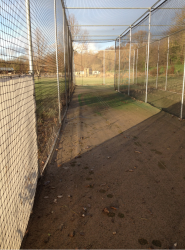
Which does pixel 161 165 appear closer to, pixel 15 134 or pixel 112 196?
pixel 112 196

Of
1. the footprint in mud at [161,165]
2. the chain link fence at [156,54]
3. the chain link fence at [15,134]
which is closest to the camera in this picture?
the chain link fence at [15,134]

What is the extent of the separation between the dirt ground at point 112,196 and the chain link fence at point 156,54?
10.3 feet

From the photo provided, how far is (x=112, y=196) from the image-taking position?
2.64 m

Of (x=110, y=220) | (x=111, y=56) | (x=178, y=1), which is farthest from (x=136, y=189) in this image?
(x=111, y=56)

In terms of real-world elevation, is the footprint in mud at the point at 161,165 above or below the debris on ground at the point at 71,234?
above

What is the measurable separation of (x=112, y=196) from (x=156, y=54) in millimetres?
13213

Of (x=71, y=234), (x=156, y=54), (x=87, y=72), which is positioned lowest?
(x=71, y=234)

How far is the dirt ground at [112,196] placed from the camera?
1.98 metres

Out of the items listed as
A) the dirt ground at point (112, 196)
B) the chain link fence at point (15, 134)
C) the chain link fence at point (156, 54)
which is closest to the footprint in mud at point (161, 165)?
the dirt ground at point (112, 196)

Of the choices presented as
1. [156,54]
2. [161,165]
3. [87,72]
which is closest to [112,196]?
[161,165]

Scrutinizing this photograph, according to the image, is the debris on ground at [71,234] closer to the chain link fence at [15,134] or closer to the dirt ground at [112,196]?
the dirt ground at [112,196]

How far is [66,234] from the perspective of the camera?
2.03m

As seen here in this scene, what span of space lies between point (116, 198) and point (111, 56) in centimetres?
3392

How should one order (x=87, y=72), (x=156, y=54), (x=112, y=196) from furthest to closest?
(x=87, y=72) < (x=156, y=54) < (x=112, y=196)
